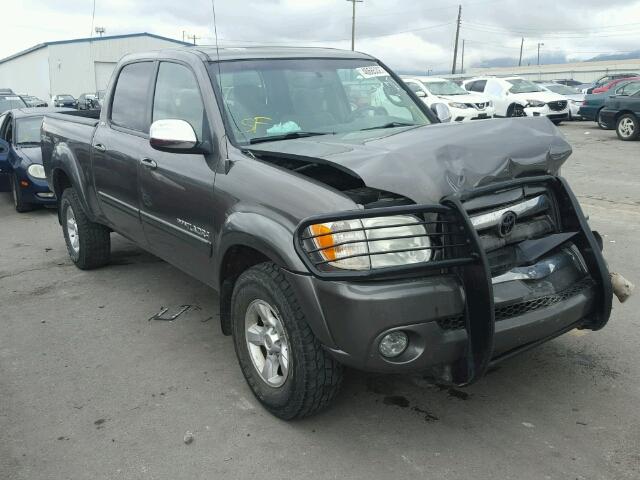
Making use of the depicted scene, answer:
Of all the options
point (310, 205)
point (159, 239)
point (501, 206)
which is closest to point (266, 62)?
point (159, 239)

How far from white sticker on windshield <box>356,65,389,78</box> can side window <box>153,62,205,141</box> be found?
1.27m

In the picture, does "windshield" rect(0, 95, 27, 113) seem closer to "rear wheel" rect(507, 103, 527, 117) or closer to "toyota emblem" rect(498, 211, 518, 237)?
"rear wheel" rect(507, 103, 527, 117)

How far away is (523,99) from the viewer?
20.3 m

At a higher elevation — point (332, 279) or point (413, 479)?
point (332, 279)

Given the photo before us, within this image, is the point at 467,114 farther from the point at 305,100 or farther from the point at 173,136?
the point at 173,136

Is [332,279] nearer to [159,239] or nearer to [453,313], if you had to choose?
[453,313]

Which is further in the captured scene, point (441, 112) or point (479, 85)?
point (479, 85)

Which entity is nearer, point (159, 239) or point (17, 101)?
point (159, 239)

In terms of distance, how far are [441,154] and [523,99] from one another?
747 inches

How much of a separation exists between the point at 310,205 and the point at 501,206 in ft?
3.09

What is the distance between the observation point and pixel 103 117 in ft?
16.8

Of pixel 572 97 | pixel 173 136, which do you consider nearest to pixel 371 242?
pixel 173 136

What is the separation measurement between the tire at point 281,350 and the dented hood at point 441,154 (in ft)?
2.14

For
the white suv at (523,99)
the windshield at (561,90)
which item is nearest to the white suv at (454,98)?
the white suv at (523,99)
